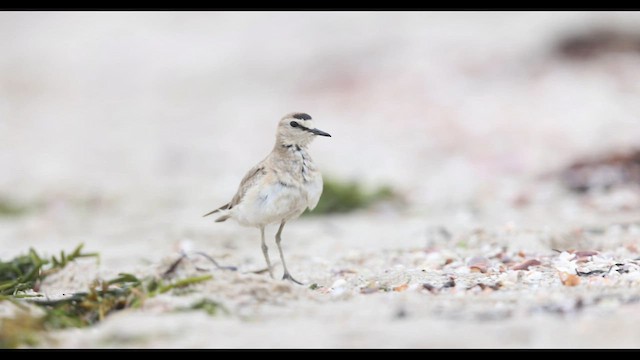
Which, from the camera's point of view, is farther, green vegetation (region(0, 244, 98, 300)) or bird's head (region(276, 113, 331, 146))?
bird's head (region(276, 113, 331, 146))

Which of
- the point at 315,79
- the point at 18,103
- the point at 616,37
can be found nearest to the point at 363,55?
the point at 315,79

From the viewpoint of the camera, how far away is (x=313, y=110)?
1483 centimetres

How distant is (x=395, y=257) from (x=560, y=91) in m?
7.46

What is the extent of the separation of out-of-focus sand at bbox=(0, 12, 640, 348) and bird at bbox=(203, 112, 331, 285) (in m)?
0.45

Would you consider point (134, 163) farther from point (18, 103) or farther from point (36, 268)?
point (36, 268)

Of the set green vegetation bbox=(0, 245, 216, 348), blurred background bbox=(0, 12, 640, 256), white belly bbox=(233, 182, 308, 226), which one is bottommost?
green vegetation bbox=(0, 245, 216, 348)

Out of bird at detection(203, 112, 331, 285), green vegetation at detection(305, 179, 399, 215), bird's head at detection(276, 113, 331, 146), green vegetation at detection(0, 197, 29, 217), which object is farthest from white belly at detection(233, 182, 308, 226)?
green vegetation at detection(0, 197, 29, 217)

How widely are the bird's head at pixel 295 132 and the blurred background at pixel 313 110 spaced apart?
233 centimetres

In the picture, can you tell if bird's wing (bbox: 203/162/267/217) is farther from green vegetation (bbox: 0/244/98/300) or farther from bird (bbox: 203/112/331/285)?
green vegetation (bbox: 0/244/98/300)

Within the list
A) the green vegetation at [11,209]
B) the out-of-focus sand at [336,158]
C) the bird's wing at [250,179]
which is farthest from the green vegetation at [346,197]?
the bird's wing at [250,179]

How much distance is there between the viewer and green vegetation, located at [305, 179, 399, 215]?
9605mm

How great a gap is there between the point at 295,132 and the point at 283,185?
1.53 ft

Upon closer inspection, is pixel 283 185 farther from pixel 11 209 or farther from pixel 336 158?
pixel 336 158
